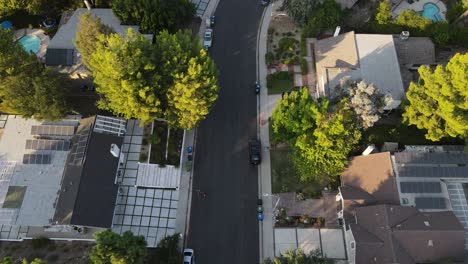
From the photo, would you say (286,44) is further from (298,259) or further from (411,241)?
(298,259)

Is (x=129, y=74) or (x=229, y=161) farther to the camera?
(x=229, y=161)

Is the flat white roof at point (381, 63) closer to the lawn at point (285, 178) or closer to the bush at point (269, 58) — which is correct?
the bush at point (269, 58)

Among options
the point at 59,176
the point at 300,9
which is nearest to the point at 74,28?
the point at 59,176

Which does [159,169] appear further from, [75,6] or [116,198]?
[75,6]

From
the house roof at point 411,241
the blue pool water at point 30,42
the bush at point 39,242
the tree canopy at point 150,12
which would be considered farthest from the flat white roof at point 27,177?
the house roof at point 411,241

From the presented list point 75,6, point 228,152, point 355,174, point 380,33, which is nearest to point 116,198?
point 228,152
